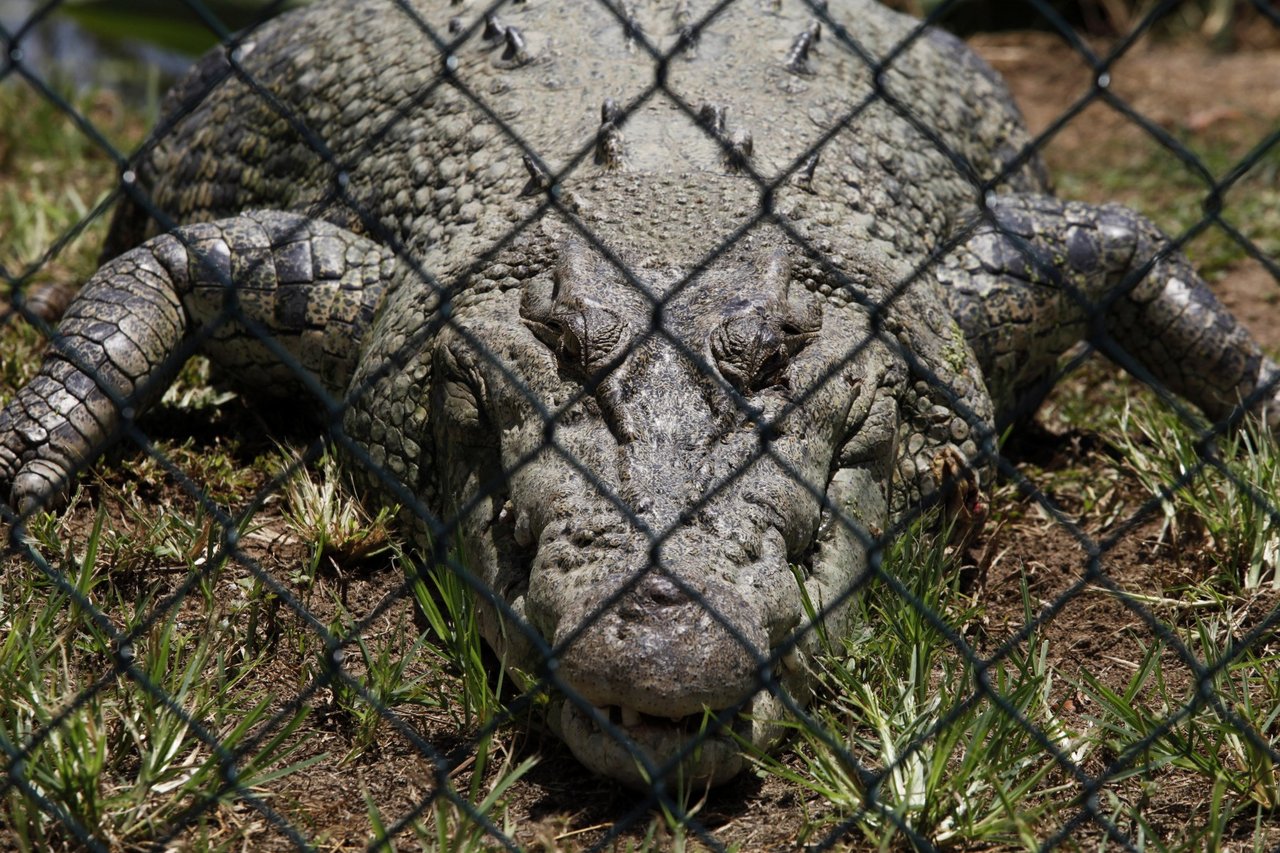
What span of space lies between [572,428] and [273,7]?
3.89 feet

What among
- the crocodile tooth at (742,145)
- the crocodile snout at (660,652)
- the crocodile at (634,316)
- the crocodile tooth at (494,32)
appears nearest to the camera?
the crocodile snout at (660,652)

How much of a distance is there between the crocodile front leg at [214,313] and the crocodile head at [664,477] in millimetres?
490

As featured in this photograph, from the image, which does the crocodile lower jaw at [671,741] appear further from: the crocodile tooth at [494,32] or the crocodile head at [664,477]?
the crocodile tooth at [494,32]

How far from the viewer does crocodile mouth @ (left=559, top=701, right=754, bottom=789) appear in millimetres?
2443

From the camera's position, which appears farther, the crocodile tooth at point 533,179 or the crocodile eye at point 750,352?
the crocodile tooth at point 533,179

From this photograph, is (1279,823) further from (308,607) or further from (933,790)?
(308,607)

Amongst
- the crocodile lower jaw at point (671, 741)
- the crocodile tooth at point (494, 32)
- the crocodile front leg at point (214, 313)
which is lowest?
the crocodile lower jaw at point (671, 741)

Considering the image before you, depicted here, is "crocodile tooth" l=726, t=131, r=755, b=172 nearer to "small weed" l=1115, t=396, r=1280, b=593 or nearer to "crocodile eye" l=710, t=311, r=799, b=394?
"crocodile eye" l=710, t=311, r=799, b=394

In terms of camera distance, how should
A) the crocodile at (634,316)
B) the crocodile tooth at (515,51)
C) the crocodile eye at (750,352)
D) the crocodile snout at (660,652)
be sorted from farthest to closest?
1. the crocodile tooth at (515,51)
2. the crocodile eye at (750,352)
3. the crocodile at (634,316)
4. the crocodile snout at (660,652)

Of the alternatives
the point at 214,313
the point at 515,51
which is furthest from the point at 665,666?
the point at 515,51

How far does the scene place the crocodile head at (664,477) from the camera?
238 cm

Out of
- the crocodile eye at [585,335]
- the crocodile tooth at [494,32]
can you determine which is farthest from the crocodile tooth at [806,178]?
the crocodile tooth at [494,32]

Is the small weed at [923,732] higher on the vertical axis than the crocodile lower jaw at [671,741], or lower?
lower

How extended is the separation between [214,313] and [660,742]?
6.67 feet
